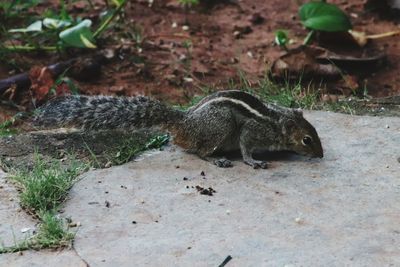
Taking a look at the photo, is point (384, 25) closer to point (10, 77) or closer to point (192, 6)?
point (192, 6)

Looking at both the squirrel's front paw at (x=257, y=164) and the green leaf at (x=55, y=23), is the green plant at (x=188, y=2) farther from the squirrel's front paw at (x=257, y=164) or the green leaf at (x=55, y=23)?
the squirrel's front paw at (x=257, y=164)

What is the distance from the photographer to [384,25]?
29.7 feet

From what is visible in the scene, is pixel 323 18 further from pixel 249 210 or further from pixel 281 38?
pixel 249 210

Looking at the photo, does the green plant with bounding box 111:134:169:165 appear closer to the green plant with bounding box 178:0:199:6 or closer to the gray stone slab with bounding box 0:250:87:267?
the gray stone slab with bounding box 0:250:87:267

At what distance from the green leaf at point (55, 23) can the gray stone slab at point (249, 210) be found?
279 cm

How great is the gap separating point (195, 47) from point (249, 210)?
4.22 meters

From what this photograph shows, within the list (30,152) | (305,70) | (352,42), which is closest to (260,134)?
(30,152)

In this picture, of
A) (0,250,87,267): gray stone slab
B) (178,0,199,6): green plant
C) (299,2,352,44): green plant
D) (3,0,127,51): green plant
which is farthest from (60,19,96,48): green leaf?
(0,250,87,267): gray stone slab

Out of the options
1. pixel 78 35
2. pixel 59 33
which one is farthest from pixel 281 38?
pixel 59 33

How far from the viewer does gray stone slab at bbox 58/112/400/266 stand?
4062 mm

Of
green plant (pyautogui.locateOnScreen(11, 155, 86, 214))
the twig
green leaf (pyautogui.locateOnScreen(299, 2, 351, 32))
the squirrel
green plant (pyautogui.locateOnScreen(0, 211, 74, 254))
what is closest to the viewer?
the twig

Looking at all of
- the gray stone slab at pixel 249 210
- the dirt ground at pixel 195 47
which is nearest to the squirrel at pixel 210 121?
the gray stone slab at pixel 249 210

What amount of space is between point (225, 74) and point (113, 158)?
113 inches

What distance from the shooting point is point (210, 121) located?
5238 mm
